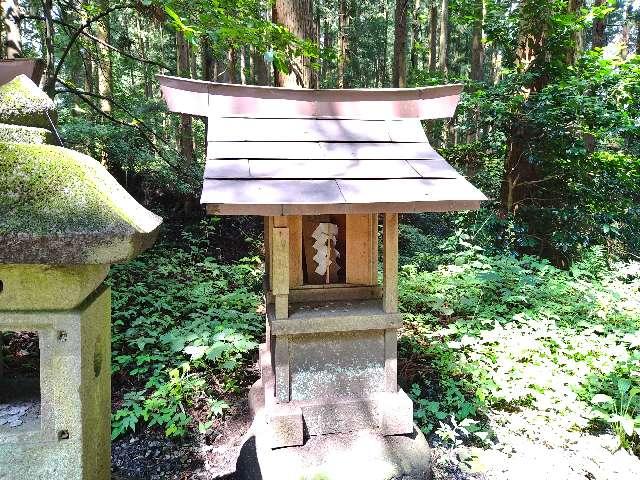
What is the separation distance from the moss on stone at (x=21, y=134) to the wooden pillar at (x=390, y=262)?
228cm

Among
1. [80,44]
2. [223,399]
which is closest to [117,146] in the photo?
[80,44]

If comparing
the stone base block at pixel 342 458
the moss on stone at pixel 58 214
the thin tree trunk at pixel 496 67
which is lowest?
the stone base block at pixel 342 458

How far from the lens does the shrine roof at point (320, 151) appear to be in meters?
2.84

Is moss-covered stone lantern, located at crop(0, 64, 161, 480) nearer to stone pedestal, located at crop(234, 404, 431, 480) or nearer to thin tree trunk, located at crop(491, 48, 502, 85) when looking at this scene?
stone pedestal, located at crop(234, 404, 431, 480)

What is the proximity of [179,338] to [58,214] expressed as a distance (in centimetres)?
368

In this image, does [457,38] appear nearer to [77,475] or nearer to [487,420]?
[487,420]

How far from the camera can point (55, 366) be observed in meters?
1.83

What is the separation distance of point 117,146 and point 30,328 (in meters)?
7.88

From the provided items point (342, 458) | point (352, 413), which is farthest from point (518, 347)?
point (342, 458)

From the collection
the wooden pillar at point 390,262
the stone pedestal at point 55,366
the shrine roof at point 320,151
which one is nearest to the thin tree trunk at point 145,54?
the shrine roof at point 320,151

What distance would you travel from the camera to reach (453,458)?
3.77 metres

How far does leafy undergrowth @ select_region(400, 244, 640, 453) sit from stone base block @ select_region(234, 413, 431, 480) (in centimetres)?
51

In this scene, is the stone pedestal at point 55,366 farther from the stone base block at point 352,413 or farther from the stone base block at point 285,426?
the stone base block at point 352,413

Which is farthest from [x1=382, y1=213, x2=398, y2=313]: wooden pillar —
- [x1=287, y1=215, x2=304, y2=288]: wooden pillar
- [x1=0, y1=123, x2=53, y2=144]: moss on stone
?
[x1=0, y1=123, x2=53, y2=144]: moss on stone
